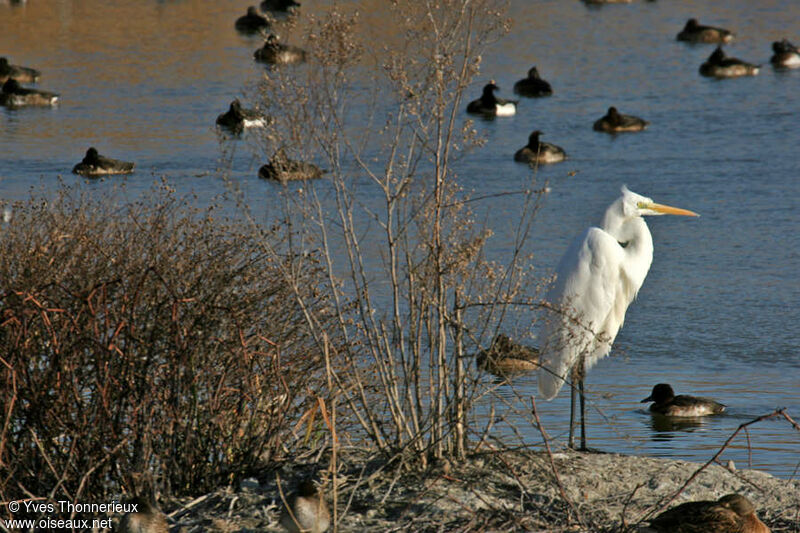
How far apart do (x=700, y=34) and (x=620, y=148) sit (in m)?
12.7

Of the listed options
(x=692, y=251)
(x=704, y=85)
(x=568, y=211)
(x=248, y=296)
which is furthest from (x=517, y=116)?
(x=248, y=296)

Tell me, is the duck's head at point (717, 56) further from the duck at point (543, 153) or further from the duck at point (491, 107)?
the duck at point (543, 153)

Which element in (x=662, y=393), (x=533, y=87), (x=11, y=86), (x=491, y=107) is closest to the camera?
(x=662, y=393)

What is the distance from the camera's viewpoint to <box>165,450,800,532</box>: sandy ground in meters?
5.07

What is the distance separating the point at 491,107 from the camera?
22250mm

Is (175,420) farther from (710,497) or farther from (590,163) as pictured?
(590,163)

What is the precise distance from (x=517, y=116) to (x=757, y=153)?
5421mm

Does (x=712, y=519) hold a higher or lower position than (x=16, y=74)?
lower

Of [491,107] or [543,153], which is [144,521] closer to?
[543,153]

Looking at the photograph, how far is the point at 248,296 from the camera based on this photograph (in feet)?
19.5

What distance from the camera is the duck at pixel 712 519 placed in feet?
16.5

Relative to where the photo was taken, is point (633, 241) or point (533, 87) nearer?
point (633, 241)

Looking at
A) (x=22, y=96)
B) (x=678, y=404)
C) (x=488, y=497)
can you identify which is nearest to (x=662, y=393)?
(x=678, y=404)

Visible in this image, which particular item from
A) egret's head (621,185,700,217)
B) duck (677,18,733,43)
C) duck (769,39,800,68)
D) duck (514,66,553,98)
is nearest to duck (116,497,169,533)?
egret's head (621,185,700,217)
